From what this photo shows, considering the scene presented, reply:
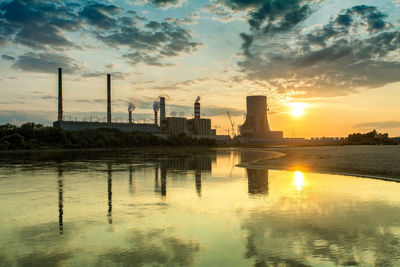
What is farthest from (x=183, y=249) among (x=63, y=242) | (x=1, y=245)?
(x=1, y=245)

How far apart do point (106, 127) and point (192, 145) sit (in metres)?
42.1

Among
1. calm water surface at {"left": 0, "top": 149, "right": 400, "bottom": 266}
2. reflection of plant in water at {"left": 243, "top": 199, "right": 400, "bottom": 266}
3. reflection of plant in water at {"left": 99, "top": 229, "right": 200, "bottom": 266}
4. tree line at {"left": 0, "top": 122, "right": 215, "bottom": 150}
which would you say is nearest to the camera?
reflection of plant in water at {"left": 99, "top": 229, "right": 200, "bottom": 266}

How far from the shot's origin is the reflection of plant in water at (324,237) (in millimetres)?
8727

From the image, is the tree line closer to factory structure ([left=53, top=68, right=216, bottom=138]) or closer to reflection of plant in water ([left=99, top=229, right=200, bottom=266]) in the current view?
factory structure ([left=53, top=68, right=216, bottom=138])

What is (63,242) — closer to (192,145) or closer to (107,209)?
(107,209)

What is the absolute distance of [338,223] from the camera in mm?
12289

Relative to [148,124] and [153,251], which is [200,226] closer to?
[153,251]

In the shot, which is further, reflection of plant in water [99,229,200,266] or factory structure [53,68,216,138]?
factory structure [53,68,216,138]

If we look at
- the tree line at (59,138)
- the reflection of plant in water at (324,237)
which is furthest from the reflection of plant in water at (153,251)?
the tree line at (59,138)

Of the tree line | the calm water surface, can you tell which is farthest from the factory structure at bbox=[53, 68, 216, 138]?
the calm water surface

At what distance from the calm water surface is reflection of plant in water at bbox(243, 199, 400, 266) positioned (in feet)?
0.10

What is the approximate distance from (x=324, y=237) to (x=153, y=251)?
5.68m

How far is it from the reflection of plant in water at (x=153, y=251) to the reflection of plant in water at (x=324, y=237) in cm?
189

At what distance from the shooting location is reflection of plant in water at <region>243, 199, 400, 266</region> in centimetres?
873
